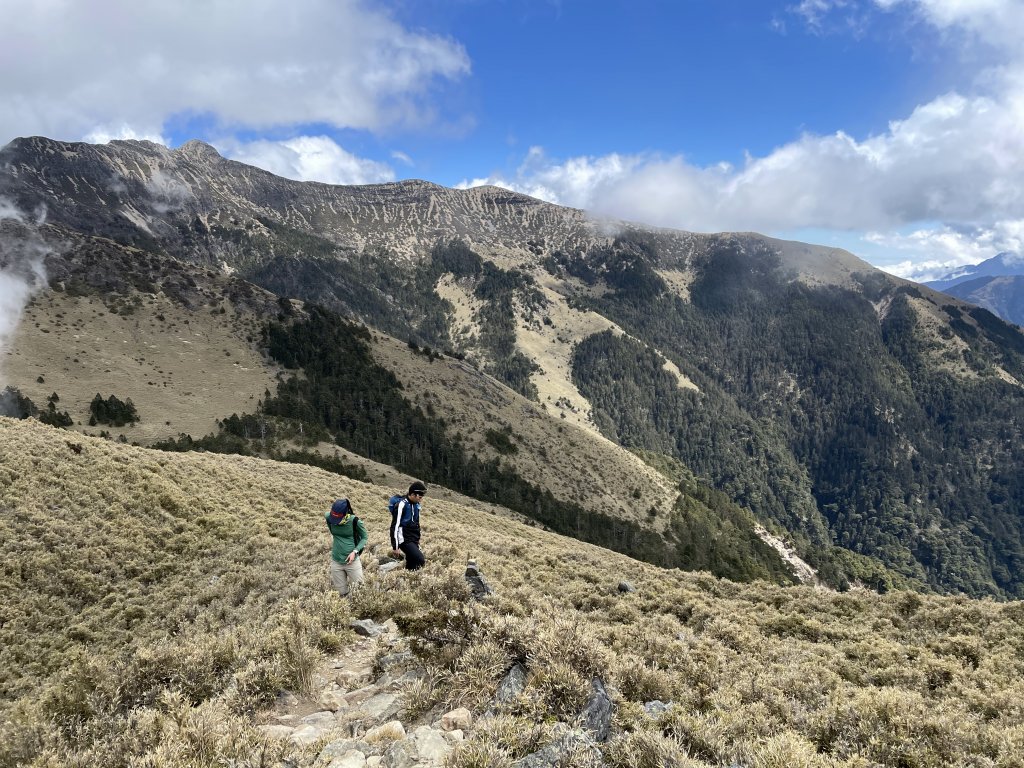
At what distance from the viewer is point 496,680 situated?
29.3 feet

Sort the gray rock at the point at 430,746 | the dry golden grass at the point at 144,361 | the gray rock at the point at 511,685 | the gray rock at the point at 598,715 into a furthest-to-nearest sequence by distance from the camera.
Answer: the dry golden grass at the point at 144,361, the gray rock at the point at 511,685, the gray rock at the point at 598,715, the gray rock at the point at 430,746

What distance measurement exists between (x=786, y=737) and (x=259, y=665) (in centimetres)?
895

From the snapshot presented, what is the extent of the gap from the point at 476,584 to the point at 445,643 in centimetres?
393

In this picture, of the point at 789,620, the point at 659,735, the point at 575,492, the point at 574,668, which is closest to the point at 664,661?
the point at 574,668

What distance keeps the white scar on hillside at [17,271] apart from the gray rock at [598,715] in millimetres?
122678

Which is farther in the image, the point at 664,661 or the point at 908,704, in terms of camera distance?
the point at 664,661

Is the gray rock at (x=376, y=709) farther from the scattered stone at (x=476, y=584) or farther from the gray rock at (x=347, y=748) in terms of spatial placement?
the scattered stone at (x=476, y=584)

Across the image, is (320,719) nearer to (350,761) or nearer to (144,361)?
(350,761)

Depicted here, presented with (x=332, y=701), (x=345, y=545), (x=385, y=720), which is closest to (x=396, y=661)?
(x=332, y=701)

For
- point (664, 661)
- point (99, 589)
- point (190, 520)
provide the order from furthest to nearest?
point (190, 520) < point (99, 589) < point (664, 661)

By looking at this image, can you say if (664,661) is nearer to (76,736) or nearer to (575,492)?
(76,736)

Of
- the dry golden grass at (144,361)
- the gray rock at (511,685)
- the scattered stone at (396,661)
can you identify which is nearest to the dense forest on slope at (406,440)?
the dry golden grass at (144,361)

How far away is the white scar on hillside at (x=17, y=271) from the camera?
337 ft

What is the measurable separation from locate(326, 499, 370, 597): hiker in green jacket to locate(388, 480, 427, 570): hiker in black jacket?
1215 millimetres
